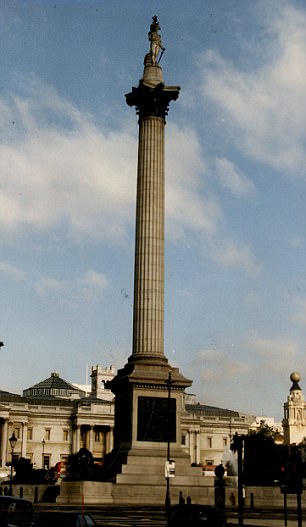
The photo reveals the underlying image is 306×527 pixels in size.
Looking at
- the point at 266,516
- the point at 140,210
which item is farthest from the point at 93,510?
the point at 140,210

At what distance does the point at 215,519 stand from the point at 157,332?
36668mm

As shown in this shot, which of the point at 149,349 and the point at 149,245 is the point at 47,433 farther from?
the point at 149,245

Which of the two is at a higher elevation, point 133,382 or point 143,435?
point 133,382

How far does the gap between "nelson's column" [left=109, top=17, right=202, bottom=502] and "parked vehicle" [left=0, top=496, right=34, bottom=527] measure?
25.4 metres

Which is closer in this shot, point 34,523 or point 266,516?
point 34,523

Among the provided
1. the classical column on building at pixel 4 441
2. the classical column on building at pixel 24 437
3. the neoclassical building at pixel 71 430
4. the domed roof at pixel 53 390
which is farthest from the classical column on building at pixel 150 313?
the domed roof at pixel 53 390

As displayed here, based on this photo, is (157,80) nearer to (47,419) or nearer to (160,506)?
(160,506)

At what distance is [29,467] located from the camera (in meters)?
68.6

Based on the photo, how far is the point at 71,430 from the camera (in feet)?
464

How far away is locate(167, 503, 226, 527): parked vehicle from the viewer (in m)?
24.9

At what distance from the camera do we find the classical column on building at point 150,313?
57344 mm

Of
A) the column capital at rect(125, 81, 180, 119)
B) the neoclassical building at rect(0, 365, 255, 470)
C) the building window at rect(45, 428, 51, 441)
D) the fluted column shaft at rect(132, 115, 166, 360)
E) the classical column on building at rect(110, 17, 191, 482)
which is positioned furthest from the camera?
the building window at rect(45, 428, 51, 441)

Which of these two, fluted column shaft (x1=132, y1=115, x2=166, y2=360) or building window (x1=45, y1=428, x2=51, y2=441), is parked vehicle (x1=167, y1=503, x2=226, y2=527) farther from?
building window (x1=45, y1=428, x2=51, y2=441)

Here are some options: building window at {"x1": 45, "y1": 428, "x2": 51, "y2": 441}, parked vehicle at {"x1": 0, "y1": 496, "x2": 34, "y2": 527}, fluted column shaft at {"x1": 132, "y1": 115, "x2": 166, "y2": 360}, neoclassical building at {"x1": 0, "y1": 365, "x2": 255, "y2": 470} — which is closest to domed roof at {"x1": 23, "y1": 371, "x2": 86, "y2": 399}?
neoclassical building at {"x1": 0, "y1": 365, "x2": 255, "y2": 470}
